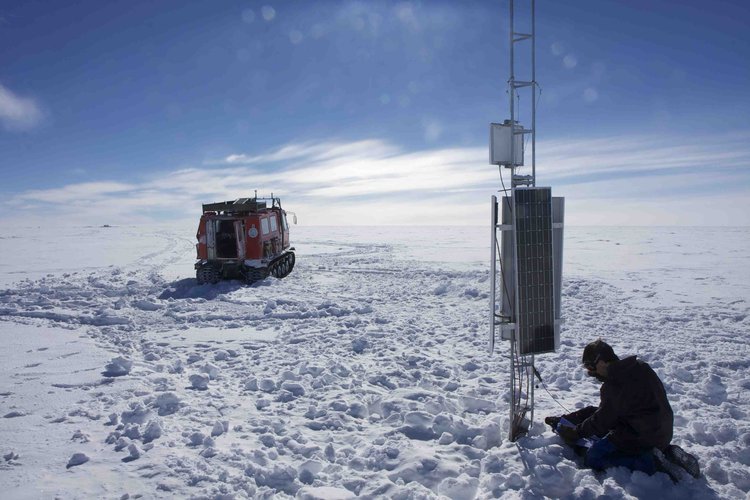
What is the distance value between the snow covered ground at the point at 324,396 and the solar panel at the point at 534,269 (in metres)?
1.16

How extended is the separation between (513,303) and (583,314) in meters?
7.70

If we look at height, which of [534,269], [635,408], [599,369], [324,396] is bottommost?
[324,396]

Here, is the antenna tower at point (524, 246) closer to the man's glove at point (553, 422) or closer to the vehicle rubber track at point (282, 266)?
the man's glove at point (553, 422)

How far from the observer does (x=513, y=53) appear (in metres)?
4.29

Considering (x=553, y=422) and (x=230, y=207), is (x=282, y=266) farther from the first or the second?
(x=553, y=422)

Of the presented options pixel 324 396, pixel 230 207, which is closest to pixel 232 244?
pixel 230 207

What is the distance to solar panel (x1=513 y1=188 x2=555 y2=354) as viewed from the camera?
432 cm

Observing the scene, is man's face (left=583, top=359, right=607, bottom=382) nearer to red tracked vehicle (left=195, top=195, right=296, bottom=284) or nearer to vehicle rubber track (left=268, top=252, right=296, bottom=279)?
red tracked vehicle (left=195, top=195, right=296, bottom=284)

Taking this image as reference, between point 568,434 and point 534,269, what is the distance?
1.71m

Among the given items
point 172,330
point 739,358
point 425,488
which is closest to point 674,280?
point 739,358

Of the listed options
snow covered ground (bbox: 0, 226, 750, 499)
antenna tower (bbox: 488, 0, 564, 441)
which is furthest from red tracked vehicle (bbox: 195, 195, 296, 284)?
antenna tower (bbox: 488, 0, 564, 441)

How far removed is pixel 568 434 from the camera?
4.25 metres

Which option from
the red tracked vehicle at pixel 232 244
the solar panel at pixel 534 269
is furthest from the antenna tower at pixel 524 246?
the red tracked vehicle at pixel 232 244

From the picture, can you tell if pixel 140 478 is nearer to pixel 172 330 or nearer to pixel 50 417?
pixel 50 417
